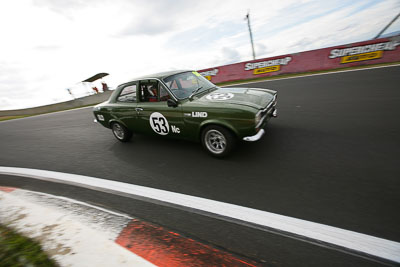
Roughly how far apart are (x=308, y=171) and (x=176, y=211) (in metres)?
1.96

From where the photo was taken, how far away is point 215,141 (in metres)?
3.54

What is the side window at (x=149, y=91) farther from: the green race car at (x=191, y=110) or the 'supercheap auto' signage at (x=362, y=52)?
the 'supercheap auto' signage at (x=362, y=52)

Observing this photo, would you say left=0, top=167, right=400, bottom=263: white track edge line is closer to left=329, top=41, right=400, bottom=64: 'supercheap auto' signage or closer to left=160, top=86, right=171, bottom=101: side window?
left=160, top=86, right=171, bottom=101: side window

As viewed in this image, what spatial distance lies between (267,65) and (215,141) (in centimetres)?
1294

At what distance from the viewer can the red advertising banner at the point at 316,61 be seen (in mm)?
11320

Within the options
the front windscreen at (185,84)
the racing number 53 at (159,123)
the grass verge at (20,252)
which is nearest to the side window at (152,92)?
the front windscreen at (185,84)

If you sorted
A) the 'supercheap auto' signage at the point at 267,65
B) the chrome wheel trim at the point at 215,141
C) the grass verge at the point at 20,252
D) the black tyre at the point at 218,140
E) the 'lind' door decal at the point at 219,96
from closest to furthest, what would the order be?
the grass verge at the point at 20,252 < the black tyre at the point at 218,140 < the chrome wheel trim at the point at 215,141 < the 'lind' door decal at the point at 219,96 < the 'supercheap auto' signage at the point at 267,65

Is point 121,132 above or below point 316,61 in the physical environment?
below

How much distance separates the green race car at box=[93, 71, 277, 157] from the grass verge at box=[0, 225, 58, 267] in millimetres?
2529

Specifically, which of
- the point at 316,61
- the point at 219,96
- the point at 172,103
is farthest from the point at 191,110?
the point at 316,61

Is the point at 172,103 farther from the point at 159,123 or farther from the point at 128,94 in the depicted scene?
the point at 128,94

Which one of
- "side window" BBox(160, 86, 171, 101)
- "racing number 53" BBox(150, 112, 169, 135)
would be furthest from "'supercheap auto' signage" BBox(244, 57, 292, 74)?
"racing number 53" BBox(150, 112, 169, 135)

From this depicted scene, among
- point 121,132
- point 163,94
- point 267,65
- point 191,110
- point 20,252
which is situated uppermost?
point 267,65

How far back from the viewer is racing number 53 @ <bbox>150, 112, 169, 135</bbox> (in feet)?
12.8
